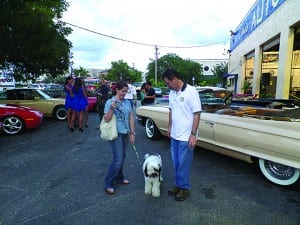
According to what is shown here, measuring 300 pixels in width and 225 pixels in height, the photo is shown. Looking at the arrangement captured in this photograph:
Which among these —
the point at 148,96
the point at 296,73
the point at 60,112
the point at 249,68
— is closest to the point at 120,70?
the point at 249,68

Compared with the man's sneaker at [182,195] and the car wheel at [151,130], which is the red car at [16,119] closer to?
the car wheel at [151,130]

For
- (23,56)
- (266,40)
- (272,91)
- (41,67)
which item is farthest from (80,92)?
(272,91)

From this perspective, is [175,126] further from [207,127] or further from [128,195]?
[207,127]

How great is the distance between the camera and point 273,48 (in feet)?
44.6

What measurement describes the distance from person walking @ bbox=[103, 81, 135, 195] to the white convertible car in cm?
161

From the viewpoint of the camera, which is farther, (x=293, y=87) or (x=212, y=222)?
(x=293, y=87)

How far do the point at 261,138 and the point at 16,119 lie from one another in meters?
6.43

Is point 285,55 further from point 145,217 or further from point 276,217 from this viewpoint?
point 145,217

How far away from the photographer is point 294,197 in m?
3.27

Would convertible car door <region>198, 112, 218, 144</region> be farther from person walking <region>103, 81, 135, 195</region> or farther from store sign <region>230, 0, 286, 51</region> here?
store sign <region>230, 0, 286, 51</region>

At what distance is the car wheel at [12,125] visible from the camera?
6947 mm

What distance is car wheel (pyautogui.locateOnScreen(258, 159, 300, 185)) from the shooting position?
134 inches

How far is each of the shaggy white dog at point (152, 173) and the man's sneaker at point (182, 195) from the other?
0.26m

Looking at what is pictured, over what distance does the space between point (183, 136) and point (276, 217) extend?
4.50 ft
